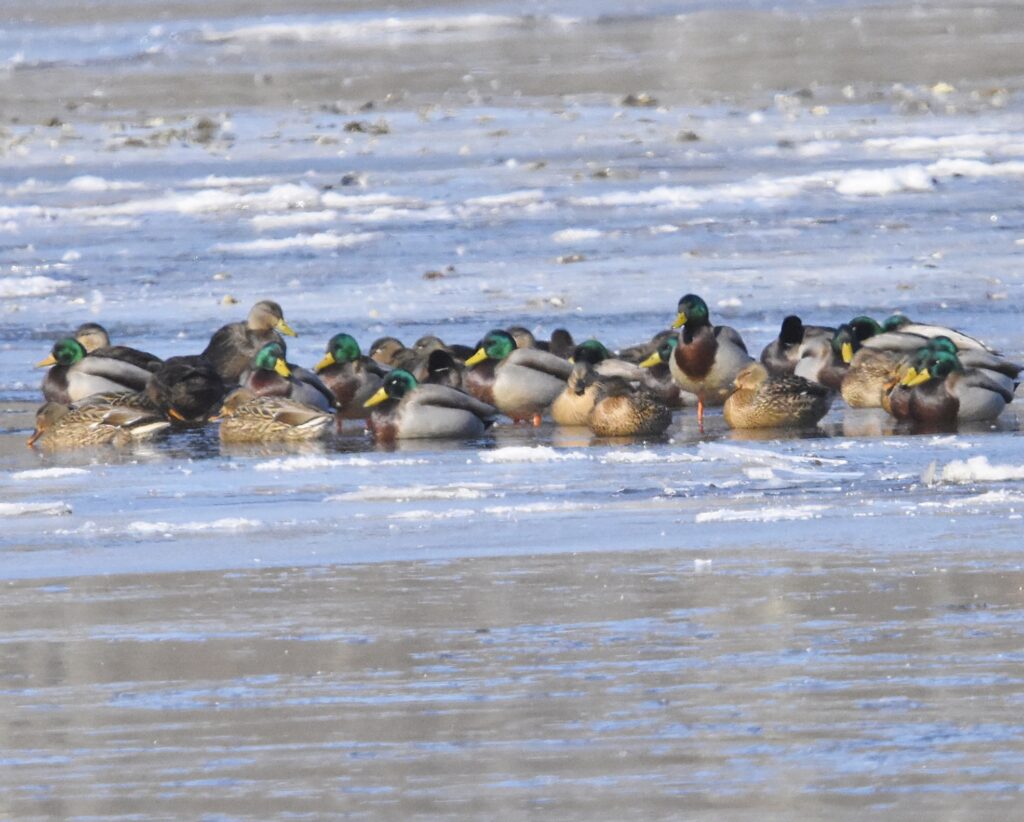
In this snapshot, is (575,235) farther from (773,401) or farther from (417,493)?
(417,493)

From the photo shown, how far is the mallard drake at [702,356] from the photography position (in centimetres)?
1105

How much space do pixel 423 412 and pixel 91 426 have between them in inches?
56.8

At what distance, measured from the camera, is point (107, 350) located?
37.1ft

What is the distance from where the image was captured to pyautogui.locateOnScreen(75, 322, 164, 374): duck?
1130 cm

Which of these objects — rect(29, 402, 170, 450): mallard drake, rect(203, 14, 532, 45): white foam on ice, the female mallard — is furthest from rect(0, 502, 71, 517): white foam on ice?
rect(203, 14, 532, 45): white foam on ice

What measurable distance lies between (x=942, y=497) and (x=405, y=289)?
690 centimetres

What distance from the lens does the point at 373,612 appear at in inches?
242

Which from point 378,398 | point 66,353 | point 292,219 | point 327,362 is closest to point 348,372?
point 327,362

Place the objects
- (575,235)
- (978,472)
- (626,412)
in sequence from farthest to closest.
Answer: (575,235) → (626,412) → (978,472)

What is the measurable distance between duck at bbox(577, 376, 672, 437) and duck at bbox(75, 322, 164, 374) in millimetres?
2346

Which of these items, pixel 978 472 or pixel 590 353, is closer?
pixel 978 472

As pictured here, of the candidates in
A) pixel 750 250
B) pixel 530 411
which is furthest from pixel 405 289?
pixel 530 411

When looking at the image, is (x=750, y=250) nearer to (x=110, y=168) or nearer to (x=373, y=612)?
(x=110, y=168)

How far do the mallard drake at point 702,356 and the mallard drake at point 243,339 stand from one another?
211cm
